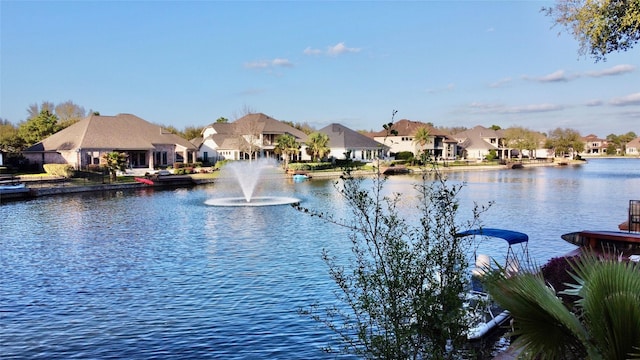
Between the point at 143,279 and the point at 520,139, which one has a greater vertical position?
the point at 520,139

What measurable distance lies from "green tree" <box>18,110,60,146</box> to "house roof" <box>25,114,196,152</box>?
731 centimetres

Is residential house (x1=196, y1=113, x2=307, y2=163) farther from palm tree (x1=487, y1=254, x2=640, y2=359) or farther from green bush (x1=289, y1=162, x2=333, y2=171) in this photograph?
palm tree (x1=487, y1=254, x2=640, y2=359)

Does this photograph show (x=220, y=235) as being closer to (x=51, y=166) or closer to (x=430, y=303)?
(x=430, y=303)

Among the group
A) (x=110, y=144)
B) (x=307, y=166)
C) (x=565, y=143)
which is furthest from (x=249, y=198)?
(x=565, y=143)

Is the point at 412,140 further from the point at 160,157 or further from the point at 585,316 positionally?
the point at 585,316

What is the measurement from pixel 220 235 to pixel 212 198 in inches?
717

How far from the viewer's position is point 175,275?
58.1ft

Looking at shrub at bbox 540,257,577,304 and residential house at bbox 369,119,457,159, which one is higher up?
residential house at bbox 369,119,457,159

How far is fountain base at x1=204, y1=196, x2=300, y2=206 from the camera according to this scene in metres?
38.0

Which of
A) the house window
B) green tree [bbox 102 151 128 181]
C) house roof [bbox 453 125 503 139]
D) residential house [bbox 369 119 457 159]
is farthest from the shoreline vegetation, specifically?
house roof [bbox 453 125 503 139]

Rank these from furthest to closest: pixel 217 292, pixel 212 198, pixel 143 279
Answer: pixel 212 198, pixel 143 279, pixel 217 292

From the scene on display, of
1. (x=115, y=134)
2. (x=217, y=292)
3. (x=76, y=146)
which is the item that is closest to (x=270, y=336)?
(x=217, y=292)

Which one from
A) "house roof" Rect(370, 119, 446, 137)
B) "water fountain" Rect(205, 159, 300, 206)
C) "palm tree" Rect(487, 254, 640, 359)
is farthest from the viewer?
"house roof" Rect(370, 119, 446, 137)

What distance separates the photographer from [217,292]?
1555cm
